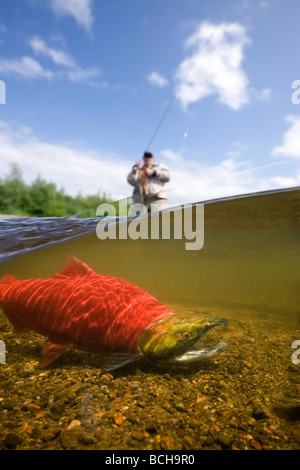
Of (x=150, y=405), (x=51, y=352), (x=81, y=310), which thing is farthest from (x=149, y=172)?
(x=150, y=405)

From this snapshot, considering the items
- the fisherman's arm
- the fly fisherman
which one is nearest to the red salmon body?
the fly fisherman

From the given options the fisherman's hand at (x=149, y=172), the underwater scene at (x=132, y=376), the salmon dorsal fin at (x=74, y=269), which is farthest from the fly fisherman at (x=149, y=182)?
the salmon dorsal fin at (x=74, y=269)

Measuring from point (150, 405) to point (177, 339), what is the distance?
708 millimetres

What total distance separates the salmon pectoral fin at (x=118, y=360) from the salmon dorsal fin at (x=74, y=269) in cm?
106

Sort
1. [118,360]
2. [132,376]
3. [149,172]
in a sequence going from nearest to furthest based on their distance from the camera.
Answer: [118,360] < [132,376] < [149,172]

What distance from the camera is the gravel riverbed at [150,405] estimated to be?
1944 mm

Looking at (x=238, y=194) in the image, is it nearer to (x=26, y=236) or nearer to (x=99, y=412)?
(x=26, y=236)

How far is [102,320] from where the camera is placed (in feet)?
8.64

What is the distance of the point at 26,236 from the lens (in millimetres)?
8375

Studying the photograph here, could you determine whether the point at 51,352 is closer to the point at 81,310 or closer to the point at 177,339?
the point at 81,310

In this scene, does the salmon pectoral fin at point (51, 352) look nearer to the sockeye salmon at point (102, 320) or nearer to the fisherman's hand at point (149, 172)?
the sockeye salmon at point (102, 320)

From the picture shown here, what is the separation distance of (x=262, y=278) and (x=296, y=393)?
1503 centimetres

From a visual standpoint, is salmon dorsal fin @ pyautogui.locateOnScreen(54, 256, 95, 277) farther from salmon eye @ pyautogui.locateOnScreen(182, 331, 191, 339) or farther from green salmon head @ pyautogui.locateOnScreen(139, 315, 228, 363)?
salmon eye @ pyautogui.locateOnScreen(182, 331, 191, 339)
